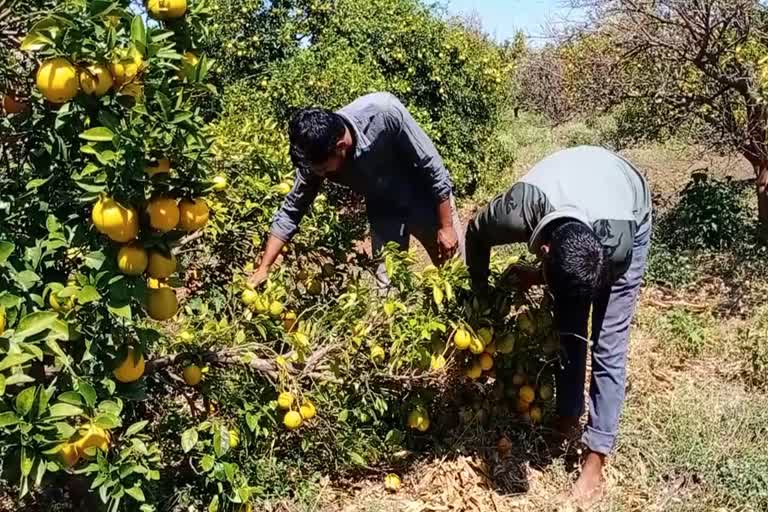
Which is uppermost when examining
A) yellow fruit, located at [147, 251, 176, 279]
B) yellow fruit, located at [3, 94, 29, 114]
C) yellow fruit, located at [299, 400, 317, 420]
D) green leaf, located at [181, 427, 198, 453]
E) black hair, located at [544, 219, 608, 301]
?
yellow fruit, located at [3, 94, 29, 114]

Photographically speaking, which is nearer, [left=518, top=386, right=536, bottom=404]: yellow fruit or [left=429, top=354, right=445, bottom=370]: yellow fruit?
[left=429, top=354, right=445, bottom=370]: yellow fruit

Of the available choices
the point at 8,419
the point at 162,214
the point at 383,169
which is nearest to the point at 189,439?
the point at 8,419

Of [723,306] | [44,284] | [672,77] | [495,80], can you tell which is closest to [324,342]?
[44,284]

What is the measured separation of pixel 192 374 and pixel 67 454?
755mm

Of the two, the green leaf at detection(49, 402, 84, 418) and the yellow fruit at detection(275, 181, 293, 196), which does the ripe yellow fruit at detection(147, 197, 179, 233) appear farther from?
the yellow fruit at detection(275, 181, 293, 196)

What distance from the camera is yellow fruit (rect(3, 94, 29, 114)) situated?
6.48 feet

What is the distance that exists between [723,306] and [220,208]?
3.57 metres

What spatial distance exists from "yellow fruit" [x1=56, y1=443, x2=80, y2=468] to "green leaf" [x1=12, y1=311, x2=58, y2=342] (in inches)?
12.5

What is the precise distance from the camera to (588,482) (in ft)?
10.1

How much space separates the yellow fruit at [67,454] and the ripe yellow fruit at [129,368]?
225 millimetres

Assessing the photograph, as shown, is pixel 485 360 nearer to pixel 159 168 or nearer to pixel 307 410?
pixel 307 410

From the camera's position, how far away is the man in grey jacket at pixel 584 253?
251 cm

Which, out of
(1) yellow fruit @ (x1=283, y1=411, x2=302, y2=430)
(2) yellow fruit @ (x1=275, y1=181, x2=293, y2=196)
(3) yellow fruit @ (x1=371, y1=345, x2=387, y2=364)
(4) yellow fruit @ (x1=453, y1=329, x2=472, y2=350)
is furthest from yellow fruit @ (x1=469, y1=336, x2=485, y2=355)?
(2) yellow fruit @ (x1=275, y1=181, x2=293, y2=196)

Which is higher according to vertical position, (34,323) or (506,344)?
(34,323)
